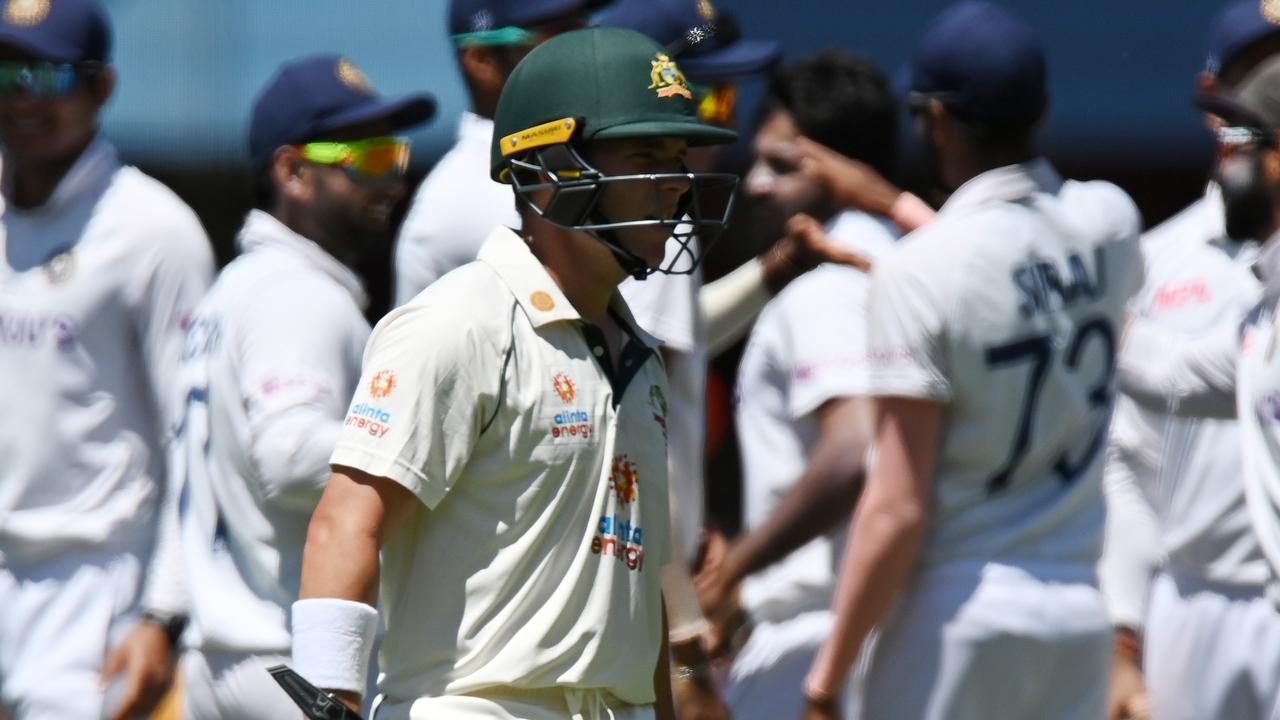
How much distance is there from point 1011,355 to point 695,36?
159cm

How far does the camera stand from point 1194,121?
1236 centimetres

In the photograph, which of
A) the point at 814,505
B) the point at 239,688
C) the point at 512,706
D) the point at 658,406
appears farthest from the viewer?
the point at 814,505

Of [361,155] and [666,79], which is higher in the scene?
[666,79]

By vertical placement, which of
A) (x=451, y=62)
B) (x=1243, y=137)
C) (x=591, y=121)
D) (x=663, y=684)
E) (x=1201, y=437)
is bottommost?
(x=451, y=62)

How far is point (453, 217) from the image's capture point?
5.15 metres

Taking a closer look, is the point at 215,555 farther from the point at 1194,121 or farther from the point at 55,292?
the point at 1194,121

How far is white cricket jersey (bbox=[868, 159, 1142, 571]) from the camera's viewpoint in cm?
471

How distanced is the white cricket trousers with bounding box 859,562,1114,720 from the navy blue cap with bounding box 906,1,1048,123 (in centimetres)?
110

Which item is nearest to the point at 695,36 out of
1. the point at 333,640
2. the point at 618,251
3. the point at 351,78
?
the point at 351,78

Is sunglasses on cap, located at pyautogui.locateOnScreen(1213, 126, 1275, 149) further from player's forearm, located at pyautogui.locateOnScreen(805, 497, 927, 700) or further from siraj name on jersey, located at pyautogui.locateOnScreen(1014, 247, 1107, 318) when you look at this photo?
player's forearm, located at pyautogui.locateOnScreen(805, 497, 927, 700)

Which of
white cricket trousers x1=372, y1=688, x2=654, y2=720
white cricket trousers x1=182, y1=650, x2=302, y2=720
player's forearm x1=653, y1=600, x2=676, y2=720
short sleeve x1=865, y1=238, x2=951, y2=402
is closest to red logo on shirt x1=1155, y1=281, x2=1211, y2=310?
short sleeve x1=865, y1=238, x2=951, y2=402

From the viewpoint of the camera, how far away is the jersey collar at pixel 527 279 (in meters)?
3.52

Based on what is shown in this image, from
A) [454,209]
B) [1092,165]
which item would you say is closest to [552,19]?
[454,209]

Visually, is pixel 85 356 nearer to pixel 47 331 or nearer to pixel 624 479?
pixel 47 331
